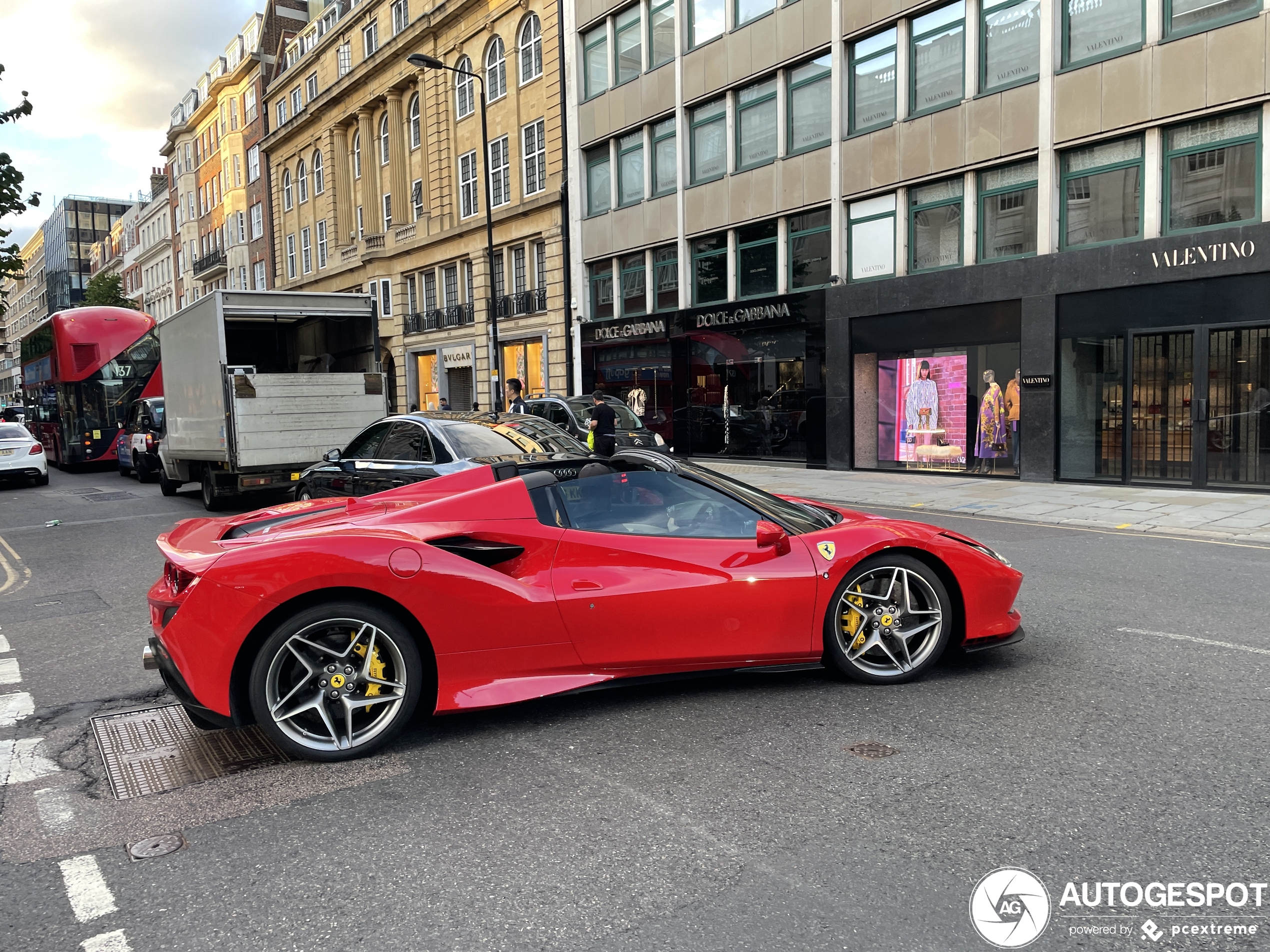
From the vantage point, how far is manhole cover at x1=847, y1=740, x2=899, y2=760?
4.05m

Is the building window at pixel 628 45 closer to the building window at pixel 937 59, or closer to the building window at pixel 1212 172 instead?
the building window at pixel 937 59

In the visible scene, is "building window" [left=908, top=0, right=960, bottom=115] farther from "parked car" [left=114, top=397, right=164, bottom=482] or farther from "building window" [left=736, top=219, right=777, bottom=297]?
"parked car" [left=114, top=397, right=164, bottom=482]

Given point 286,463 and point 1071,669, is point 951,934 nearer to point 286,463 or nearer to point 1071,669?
point 1071,669

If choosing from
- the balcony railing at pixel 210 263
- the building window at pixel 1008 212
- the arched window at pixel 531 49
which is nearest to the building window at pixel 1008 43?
the building window at pixel 1008 212

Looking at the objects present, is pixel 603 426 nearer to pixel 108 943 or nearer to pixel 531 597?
pixel 531 597

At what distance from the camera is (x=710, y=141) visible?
24641 millimetres

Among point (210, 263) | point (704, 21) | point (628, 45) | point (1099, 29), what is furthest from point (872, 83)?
point (210, 263)

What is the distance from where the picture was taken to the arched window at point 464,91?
114 ft

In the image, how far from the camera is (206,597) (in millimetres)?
4055

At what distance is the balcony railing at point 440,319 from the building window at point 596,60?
955cm

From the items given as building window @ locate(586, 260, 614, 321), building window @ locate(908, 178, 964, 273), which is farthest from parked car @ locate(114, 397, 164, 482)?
building window @ locate(908, 178, 964, 273)

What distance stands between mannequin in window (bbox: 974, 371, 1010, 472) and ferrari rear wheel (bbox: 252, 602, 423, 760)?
52.6ft

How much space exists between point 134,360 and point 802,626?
25.5 metres

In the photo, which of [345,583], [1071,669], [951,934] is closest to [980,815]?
[951,934]
